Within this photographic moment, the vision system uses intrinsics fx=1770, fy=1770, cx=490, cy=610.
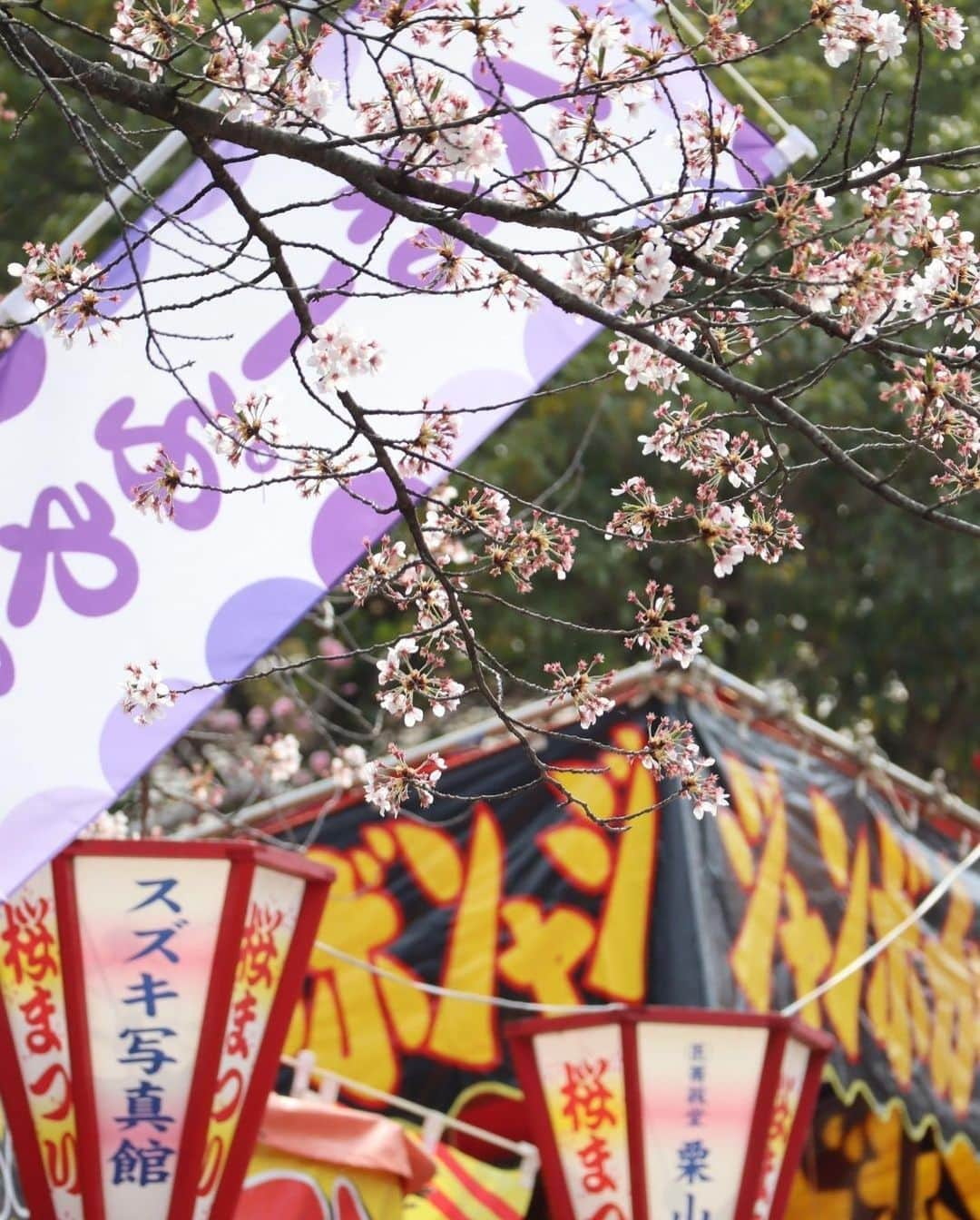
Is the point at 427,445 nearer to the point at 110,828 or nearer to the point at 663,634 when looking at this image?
the point at 663,634

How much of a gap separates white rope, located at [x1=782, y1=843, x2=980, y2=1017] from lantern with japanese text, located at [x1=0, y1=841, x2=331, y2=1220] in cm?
321

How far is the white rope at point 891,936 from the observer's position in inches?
289

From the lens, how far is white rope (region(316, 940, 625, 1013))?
23.9ft

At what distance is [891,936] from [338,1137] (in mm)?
3162

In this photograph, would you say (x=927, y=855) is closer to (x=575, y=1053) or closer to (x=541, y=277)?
(x=575, y=1053)

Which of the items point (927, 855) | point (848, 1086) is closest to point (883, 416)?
point (927, 855)

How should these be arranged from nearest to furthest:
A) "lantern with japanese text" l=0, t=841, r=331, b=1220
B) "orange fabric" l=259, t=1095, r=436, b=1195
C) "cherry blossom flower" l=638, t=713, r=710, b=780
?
"cherry blossom flower" l=638, t=713, r=710, b=780 < "lantern with japanese text" l=0, t=841, r=331, b=1220 < "orange fabric" l=259, t=1095, r=436, b=1195

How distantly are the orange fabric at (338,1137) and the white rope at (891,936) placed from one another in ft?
6.63

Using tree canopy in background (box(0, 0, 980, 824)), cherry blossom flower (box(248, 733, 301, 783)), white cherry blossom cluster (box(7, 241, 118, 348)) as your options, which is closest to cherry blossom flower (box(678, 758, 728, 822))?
white cherry blossom cluster (box(7, 241, 118, 348))

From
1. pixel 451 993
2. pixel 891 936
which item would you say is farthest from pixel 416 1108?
pixel 891 936

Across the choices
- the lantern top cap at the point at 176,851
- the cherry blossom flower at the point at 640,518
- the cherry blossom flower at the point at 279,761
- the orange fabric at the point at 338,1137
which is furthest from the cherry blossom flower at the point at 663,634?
the cherry blossom flower at the point at 279,761

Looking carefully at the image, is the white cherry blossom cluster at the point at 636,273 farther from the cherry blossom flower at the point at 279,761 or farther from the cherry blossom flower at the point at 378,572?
the cherry blossom flower at the point at 279,761

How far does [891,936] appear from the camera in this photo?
25.6 ft

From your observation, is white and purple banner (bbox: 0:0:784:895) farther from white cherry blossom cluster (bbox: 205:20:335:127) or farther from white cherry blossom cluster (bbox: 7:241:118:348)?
white cherry blossom cluster (bbox: 205:20:335:127)
